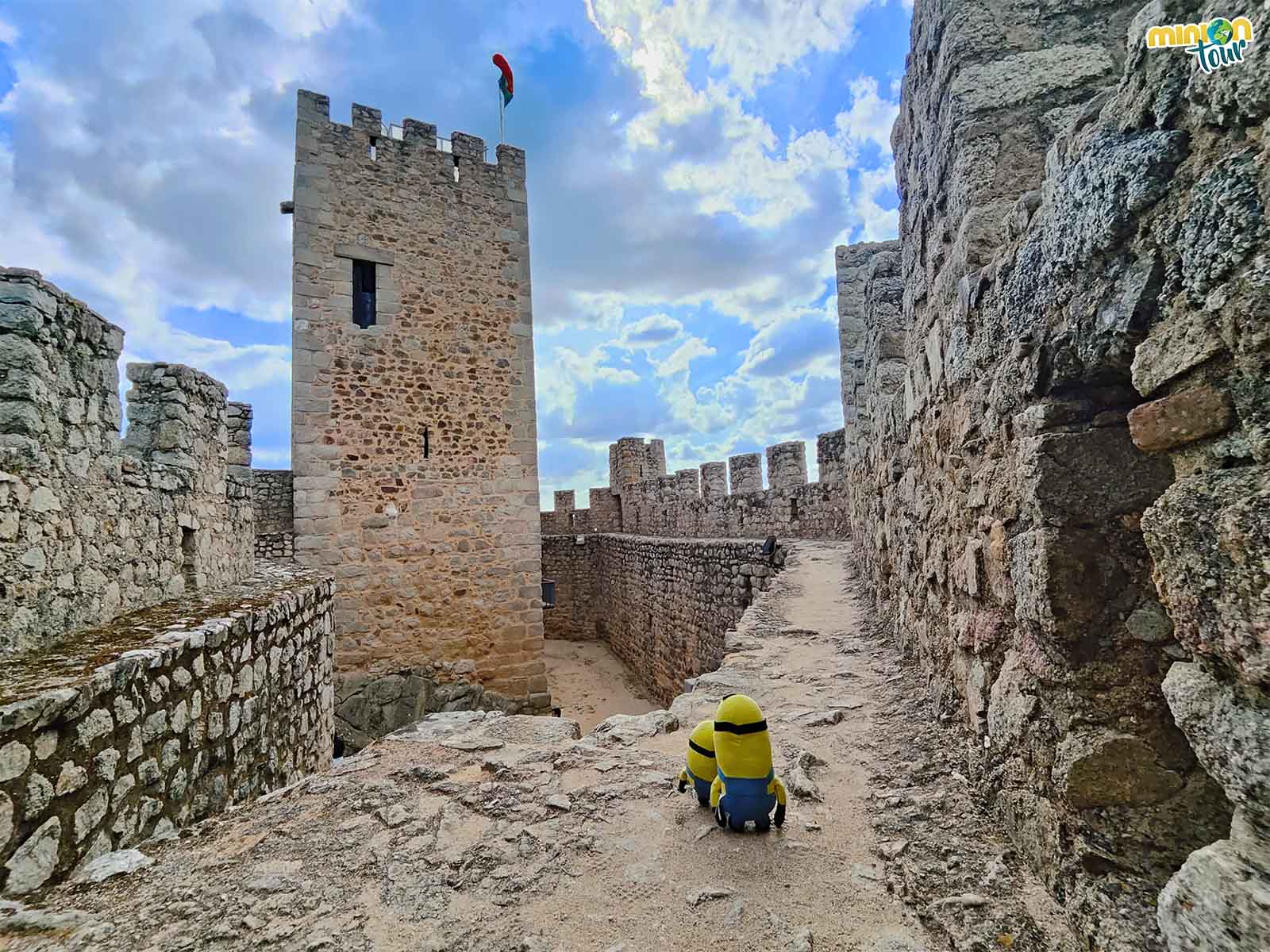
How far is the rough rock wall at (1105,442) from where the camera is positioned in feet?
3.25

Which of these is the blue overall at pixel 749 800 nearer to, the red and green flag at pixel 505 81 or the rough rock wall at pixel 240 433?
the rough rock wall at pixel 240 433

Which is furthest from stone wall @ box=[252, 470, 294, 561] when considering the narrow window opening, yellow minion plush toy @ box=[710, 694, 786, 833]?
yellow minion plush toy @ box=[710, 694, 786, 833]

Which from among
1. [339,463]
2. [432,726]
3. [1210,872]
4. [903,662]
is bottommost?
[432,726]

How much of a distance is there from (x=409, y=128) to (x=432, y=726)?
8161mm

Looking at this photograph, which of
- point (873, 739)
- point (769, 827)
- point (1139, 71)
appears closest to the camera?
point (1139, 71)

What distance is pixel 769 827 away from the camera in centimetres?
203

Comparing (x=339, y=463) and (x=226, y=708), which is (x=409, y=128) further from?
A: (x=226, y=708)

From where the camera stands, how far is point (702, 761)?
Answer: 7.23 feet

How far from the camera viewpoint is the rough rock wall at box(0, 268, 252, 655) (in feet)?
7.70

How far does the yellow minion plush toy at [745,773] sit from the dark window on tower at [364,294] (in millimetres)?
7583

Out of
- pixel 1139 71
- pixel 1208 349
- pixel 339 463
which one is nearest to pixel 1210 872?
pixel 1208 349

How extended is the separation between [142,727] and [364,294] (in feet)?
22.6

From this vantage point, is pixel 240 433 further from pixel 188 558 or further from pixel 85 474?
pixel 85 474

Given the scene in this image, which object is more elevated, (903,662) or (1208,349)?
(1208,349)
